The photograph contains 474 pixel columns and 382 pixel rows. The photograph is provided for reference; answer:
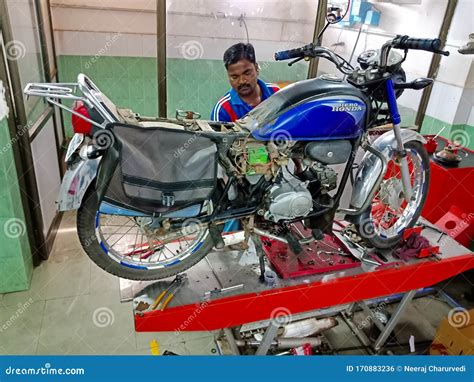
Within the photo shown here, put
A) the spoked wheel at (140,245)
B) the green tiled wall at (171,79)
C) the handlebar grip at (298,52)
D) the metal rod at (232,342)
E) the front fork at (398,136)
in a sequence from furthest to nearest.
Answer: the green tiled wall at (171,79) → the metal rod at (232,342) → the handlebar grip at (298,52) → the front fork at (398,136) → the spoked wheel at (140,245)

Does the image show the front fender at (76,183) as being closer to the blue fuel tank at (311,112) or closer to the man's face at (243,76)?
the blue fuel tank at (311,112)

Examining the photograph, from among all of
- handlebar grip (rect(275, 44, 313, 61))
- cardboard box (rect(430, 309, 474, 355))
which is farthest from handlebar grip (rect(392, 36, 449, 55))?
cardboard box (rect(430, 309, 474, 355))

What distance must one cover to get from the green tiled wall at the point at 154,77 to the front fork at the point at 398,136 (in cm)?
197

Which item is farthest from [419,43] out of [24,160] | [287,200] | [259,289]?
[24,160]

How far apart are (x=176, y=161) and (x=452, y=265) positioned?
1525mm

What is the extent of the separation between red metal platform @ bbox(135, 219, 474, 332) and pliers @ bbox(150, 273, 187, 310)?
25 millimetres

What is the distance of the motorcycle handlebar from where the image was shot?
1.48 metres

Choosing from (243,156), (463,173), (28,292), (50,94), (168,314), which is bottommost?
(28,292)

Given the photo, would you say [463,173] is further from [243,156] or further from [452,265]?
[243,156]

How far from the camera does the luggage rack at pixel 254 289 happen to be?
5.21ft

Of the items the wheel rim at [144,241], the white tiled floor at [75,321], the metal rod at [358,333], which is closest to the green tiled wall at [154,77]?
the white tiled floor at [75,321]
